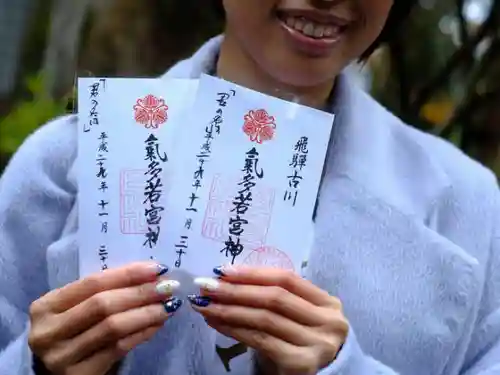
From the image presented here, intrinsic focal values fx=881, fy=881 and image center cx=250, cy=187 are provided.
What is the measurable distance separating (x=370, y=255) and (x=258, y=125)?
0.31 meters

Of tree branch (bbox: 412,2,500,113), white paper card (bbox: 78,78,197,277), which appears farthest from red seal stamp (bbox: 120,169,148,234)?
tree branch (bbox: 412,2,500,113)

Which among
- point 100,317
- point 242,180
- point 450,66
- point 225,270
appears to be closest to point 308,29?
point 242,180

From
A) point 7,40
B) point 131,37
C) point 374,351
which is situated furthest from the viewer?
point 7,40

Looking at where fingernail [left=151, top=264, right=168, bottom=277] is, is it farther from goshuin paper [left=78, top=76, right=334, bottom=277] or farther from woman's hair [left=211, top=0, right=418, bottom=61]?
woman's hair [left=211, top=0, right=418, bottom=61]

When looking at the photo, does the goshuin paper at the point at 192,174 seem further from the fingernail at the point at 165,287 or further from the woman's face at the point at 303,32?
the woman's face at the point at 303,32

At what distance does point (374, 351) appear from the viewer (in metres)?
1.18

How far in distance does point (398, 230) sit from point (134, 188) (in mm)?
418

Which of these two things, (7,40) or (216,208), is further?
(7,40)

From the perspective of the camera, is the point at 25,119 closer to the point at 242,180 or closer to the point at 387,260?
the point at 387,260

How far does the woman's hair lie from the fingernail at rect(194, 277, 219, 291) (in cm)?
53

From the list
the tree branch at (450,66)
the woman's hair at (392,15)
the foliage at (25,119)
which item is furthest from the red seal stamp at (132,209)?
the tree branch at (450,66)

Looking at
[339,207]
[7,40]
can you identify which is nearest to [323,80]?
[339,207]

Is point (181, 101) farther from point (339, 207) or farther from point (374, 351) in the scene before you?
point (374, 351)

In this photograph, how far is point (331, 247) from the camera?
1.20 meters
